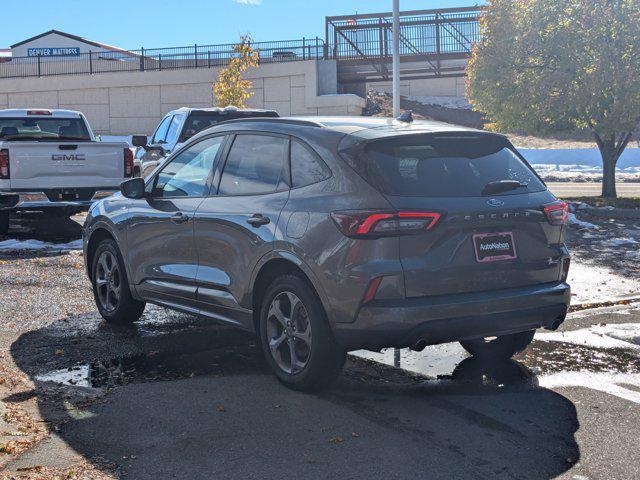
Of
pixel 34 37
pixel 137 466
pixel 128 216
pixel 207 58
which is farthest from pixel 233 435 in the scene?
pixel 34 37

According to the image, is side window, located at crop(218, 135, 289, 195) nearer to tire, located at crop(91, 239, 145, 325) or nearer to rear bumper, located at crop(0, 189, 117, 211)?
tire, located at crop(91, 239, 145, 325)

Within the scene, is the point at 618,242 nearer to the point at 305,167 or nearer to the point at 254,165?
the point at 254,165

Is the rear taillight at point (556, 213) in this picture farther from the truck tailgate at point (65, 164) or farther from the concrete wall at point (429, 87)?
the concrete wall at point (429, 87)

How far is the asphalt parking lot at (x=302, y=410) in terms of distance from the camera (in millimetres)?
4691

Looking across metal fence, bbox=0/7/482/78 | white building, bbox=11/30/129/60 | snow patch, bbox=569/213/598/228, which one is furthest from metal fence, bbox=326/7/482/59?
white building, bbox=11/30/129/60

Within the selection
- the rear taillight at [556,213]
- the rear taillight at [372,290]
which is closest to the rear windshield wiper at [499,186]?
the rear taillight at [556,213]

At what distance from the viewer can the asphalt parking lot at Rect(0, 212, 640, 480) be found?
4.69m

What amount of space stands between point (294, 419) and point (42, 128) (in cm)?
1242

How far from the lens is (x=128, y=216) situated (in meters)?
7.81

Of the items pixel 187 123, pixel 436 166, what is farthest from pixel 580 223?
pixel 436 166

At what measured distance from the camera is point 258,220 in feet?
20.3

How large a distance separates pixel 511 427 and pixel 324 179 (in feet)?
6.15

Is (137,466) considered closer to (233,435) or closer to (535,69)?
(233,435)

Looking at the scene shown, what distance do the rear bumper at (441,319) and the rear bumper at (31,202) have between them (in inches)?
386
